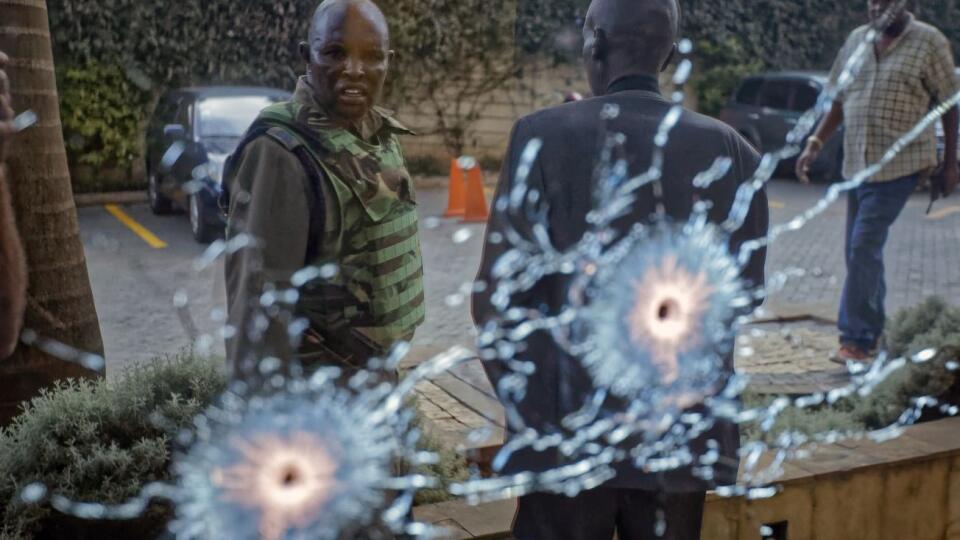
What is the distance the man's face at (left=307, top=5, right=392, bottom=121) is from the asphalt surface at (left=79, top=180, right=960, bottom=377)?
231cm

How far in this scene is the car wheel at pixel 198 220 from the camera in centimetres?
622


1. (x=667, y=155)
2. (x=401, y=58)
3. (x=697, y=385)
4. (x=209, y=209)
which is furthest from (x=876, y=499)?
(x=401, y=58)

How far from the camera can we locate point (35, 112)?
295 centimetres

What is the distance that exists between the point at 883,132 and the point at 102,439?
3.78m

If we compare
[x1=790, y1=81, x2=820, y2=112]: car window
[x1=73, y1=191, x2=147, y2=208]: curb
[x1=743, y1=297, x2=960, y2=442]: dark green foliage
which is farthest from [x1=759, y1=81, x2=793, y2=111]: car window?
[x1=743, y1=297, x2=960, y2=442]: dark green foliage

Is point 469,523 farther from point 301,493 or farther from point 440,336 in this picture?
point 440,336

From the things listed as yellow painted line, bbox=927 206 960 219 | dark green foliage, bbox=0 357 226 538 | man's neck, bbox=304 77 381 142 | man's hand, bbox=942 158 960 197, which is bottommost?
yellow painted line, bbox=927 206 960 219

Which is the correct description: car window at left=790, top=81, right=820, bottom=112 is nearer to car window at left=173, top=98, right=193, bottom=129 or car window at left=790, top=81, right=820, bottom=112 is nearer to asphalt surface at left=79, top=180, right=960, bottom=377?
asphalt surface at left=79, top=180, right=960, bottom=377

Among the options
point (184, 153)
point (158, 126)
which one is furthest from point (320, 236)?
point (158, 126)

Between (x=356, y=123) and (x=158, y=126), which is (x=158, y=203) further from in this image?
(x=356, y=123)

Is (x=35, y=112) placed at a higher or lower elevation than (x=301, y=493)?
higher

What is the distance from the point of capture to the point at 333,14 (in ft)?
7.09

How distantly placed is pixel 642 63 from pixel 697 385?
0.72 metres

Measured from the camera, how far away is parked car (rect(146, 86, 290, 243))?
6105 millimetres
